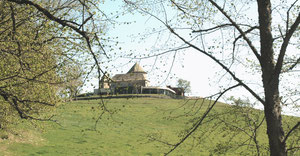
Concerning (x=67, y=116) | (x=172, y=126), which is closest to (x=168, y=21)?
(x=172, y=126)

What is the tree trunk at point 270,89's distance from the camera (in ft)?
22.5

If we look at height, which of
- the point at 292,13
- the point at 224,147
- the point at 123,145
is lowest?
the point at 123,145

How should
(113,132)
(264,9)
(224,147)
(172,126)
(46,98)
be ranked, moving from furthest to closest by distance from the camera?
(172,126), (113,132), (46,98), (224,147), (264,9)

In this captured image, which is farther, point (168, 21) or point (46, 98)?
point (46, 98)

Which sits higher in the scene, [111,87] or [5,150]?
[111,87]

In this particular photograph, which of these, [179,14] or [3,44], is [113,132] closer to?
[3,44]

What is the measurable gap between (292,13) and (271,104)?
19.7ft

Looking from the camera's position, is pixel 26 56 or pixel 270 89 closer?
pixel 270 89

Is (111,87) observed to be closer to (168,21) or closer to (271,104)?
(168,21)

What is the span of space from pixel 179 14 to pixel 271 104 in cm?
403

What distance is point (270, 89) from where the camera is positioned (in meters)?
7.13

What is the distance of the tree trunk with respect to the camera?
6.86 meters

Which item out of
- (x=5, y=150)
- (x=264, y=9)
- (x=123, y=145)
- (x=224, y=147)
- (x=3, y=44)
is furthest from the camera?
(x=123, y=145)

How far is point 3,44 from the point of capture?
35.5ft
